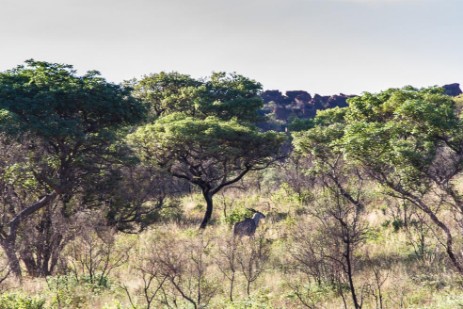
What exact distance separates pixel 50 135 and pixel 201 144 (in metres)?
7.10

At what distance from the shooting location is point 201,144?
1827 centimetres

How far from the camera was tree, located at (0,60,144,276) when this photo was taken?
462 inches

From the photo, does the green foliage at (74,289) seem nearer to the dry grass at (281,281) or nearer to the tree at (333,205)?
the dry grass at (281,281)

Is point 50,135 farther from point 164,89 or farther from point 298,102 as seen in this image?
point 298,102

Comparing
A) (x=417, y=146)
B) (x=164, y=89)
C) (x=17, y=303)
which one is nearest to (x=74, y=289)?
(x=17, y=303)

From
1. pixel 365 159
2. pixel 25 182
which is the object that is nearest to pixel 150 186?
pixel 25 182


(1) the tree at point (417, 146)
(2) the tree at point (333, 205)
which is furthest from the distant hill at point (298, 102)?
(1) the tree at point (417, 146)

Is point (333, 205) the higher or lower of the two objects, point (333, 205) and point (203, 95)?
the lower

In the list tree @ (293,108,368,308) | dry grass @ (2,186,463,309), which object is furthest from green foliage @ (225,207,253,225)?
tree @ (293,108,368,308)

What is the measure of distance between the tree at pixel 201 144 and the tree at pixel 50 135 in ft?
8.68

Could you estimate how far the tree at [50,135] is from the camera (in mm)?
11727

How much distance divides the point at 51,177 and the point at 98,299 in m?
6.30

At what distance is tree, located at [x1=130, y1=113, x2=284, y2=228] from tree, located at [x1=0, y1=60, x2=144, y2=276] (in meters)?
2.65

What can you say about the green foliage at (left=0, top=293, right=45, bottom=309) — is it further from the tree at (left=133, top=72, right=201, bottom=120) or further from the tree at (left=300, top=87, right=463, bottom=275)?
the tree at (left=133, top=72, right=201, bottom=120)
